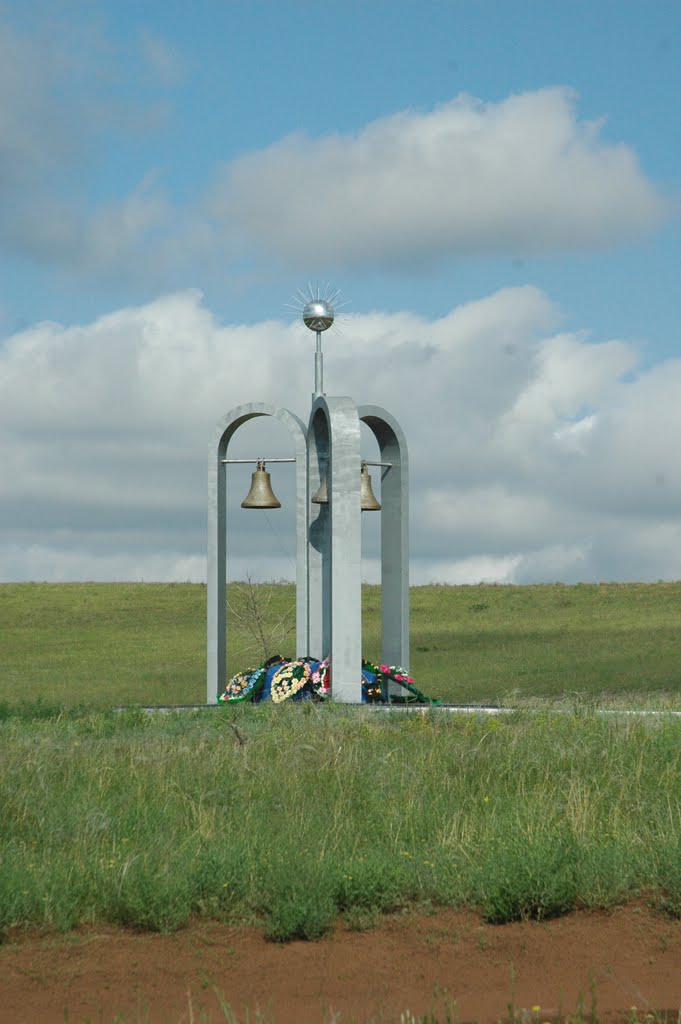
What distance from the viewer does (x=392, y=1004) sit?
5344 millimetres

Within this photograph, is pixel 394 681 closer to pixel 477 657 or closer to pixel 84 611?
pixel 477 657

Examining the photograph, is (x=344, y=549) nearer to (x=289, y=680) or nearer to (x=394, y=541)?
(x=289, y=680)

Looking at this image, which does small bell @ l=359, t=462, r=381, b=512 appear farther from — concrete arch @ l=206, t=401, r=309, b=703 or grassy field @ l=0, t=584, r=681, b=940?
grassy field @ l=0, t=584, r=681, b=940

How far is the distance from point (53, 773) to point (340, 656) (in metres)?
6.06

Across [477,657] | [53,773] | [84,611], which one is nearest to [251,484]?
[53,773]

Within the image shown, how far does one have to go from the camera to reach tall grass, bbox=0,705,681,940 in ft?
21.1

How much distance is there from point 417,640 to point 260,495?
20.8 meters

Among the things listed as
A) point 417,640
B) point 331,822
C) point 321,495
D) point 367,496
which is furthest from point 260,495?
point 417,640

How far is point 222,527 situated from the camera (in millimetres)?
17922

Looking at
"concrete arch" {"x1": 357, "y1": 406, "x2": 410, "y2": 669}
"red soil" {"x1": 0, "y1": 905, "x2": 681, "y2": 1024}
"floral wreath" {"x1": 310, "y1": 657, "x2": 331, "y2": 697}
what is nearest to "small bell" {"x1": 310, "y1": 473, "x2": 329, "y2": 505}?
"concrete arch" {"x1": 357, "y1": 406, "x2": 410, "y2": 669}

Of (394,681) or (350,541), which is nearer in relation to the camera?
(350,541)

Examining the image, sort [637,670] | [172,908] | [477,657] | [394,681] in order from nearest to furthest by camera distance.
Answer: [172,908], [394,681], [637,670], [477,657]

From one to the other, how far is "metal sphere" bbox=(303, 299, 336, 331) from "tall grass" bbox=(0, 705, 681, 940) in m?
7.35

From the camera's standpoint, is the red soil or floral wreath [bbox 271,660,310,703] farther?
floral wreath [bbox 271,660,310,703]
